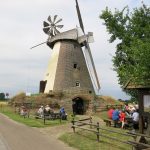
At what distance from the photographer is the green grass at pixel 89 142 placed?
19516 mm

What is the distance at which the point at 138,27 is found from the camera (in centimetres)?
3138

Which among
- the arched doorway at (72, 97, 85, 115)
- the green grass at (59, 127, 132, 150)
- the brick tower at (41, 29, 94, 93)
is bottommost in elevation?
the green grass at (59, 127, 132, 150)

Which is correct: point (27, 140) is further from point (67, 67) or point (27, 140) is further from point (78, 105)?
point (67, 67)

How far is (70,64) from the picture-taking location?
190ft

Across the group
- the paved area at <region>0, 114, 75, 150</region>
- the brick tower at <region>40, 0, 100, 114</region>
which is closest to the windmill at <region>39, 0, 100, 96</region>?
the brick tower at <region>40, 0, 100, 114</region>

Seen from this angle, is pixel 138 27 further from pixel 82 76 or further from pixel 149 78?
pixel 82 76

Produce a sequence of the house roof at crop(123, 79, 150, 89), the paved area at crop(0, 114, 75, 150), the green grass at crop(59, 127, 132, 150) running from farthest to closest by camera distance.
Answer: the house roof at crop(123, 79, 150, 89), the paved area at crop(0, 114, 75, 150), the green grass at crop(59, 127, 132, 150)

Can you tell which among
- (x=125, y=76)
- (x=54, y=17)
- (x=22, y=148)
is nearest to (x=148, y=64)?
(x=125, y=76)

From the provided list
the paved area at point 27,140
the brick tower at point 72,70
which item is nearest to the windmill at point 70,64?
the brick tower at point 72,70

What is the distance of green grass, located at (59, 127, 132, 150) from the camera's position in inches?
768

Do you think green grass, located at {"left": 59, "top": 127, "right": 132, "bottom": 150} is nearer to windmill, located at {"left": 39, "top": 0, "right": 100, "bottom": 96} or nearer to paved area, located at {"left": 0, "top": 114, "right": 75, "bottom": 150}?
paved area, located at {"left": 0, "top": 114, "right": 75, "bottom": 150}

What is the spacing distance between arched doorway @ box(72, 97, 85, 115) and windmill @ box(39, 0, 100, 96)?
1.44 m

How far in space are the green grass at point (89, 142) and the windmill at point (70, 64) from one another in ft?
102

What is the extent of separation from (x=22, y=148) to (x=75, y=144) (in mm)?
2911
